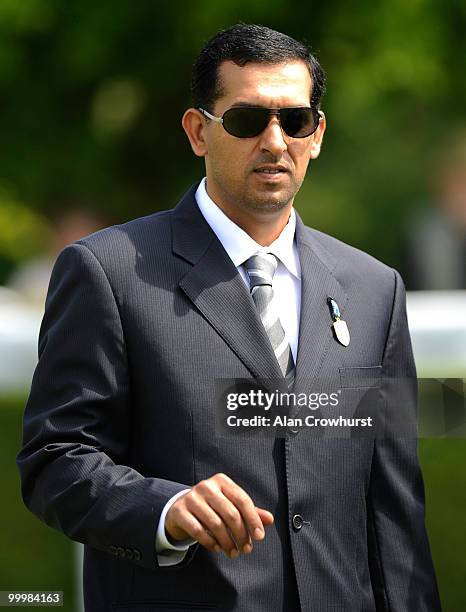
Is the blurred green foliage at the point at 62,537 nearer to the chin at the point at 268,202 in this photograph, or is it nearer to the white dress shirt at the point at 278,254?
the white dress shirt at the point at 278,254

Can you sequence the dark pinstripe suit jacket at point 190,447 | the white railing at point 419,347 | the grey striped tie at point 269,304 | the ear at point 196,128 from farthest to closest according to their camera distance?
the white railing at point 419,347, the ear at point 196,128, the grey striped tie at point 269,304, the dark pinstripe suit jacket at point 190,447

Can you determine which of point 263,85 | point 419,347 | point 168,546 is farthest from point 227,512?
point 419,347

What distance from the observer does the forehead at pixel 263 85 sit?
363 centimetres

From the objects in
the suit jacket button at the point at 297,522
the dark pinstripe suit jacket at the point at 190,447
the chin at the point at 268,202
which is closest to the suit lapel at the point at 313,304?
the dark pinstripe suit jacket at the point at 190,447

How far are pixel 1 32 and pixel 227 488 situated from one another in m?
8.60

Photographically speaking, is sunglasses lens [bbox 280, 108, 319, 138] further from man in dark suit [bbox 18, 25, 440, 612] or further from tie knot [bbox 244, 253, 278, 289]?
tie knot [bbox 244, 253, 278, 289]

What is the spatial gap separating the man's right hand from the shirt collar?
2.76ft

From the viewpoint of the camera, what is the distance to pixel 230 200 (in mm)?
3744

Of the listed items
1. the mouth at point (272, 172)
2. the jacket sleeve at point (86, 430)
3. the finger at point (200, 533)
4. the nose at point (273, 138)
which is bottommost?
the finger at point (200, 533)

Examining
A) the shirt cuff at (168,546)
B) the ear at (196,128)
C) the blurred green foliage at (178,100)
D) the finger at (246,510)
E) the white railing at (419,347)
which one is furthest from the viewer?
the blurred green foliage at (178,100)

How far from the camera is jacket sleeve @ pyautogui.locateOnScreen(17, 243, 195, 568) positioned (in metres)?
3.27

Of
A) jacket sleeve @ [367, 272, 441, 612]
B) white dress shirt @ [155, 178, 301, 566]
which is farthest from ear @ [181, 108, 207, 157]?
jacket sleeve @ [367, 272, 441, 612]

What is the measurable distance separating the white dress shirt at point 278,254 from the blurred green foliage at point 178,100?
7.19m

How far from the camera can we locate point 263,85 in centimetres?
366
